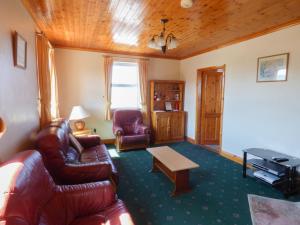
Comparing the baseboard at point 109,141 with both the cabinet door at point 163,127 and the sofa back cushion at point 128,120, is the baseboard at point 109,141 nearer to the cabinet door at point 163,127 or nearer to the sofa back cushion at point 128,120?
the sofa back cushion at point 128,120

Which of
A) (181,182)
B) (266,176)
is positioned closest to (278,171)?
(266,176)

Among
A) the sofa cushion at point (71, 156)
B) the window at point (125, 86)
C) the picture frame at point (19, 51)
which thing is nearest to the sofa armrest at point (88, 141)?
the sofa cushion at point (71, 156)

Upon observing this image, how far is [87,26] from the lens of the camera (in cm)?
305

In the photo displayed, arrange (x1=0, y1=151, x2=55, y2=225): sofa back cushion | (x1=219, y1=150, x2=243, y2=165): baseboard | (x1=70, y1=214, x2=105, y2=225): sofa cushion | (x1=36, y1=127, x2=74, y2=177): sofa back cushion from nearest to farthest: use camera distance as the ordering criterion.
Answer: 1. (x1=0, y1=151, x2=55, y2=225): sofa back cushion
2. (x1=70, y1=214, x2=105, y2=225): sofa cushion
3. (x1=36, y1=127, x2=74, y2=177): sofa back cushion
4. (x1=219, y1=150, x2=243, y2=165): baseboard

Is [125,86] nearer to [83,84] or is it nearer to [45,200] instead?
[83,84]

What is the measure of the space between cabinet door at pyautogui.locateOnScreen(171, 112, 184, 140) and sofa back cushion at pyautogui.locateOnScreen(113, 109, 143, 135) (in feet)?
3.27

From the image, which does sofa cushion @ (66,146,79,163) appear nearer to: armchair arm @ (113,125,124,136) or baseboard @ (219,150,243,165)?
armchair arm @ (113,125,124,136)

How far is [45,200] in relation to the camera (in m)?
1.36

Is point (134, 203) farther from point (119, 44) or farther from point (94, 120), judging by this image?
point (119, 44)

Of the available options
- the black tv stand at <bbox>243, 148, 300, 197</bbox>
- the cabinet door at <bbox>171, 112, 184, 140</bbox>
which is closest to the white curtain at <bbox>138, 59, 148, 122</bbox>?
the cabinet door at <bbox>171, 112, 184, 140</bbox>

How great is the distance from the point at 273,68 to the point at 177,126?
9.38 feet

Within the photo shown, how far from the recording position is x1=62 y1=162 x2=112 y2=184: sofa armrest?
2083 mm

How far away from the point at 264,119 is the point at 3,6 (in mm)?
3866

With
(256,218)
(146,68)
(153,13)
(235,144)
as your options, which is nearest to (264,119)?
(235,144)
